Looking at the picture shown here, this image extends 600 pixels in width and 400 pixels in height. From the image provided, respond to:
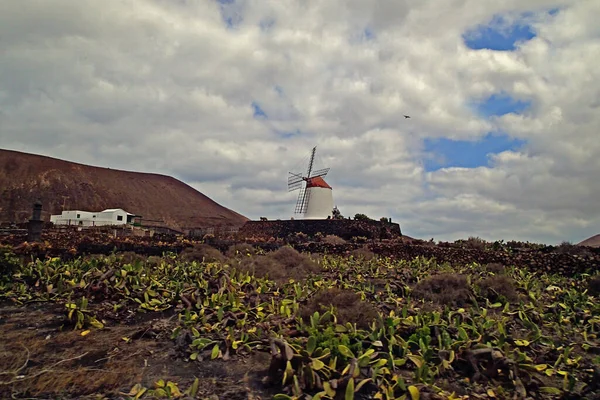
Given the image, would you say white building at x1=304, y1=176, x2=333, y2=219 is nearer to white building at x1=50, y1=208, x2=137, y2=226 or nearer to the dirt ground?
white building at x1=50, y1=208, x2=137, y2=226

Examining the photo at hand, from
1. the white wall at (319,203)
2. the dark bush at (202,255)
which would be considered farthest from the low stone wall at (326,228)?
the dark bush at (202,255)

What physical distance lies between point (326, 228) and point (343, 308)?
2565cm

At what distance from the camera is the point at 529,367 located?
179 inches

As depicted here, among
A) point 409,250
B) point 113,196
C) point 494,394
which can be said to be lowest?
point 494,394

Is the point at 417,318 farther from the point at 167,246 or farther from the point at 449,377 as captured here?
the point at 167,246

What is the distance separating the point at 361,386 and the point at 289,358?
28.1 inches

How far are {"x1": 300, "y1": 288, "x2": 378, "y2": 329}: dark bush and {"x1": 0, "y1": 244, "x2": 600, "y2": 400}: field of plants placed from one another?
19 mm

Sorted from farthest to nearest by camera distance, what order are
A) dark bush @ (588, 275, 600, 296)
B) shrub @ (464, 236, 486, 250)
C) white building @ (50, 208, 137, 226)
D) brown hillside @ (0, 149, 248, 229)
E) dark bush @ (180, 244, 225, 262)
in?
brown hillside @ (0, 149, 248, 229) < white building @ (50, 208, 137, 226) < shrub @ (464, 236, 486, 250) < dark bush @ (180, 244, 225, 262) < dark bush @ (588, 275, 600, 296)

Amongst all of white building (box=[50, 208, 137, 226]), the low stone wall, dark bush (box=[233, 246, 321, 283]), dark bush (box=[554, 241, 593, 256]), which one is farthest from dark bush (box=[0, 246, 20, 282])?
white building (box=[50, 208, 137, 226])

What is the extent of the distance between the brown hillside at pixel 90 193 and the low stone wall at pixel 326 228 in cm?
2167

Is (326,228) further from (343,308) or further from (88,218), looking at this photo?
(88,218)

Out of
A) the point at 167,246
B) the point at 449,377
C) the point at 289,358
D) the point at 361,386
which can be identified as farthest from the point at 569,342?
the point at 167,246

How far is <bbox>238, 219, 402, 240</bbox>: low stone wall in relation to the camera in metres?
29.8

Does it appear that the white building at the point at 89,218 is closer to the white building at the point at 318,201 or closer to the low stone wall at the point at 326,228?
the low stone wall at the point at 326,228
